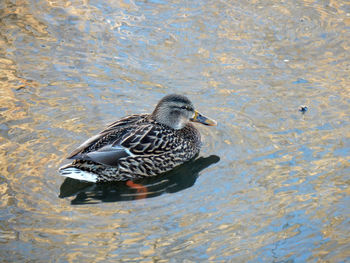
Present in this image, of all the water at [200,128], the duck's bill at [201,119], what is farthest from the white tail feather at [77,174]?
the duck's bill at [201,119]

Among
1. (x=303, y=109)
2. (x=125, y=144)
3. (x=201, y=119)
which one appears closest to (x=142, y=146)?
(x=125, y=144)

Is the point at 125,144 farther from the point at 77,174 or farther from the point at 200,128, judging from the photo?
the point at 200,128

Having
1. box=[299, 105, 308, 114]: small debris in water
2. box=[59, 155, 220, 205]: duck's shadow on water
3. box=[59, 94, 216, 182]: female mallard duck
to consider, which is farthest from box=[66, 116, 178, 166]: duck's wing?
box=[299, 105, 308, 114]: small debris in water

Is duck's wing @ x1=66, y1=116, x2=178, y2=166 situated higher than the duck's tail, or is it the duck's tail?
duck's wing @ x1=66, y1=116, x2=178, y2=166

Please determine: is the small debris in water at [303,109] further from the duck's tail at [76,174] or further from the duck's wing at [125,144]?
the duck's tail at [76,174]

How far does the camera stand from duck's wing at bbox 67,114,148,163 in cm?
719

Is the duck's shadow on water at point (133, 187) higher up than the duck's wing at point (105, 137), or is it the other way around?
the duck's wing at point (105, 137)

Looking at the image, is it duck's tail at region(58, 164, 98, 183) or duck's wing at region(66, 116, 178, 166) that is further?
duck's wing at region(66, 116, 178, 166)

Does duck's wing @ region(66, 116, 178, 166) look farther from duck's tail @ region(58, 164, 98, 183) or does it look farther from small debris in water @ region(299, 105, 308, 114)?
small debris in water @ region(299, 105, 308, 114)

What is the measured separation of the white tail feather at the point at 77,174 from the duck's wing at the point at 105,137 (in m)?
0.16

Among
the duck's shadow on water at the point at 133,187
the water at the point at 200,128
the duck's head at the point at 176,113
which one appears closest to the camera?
the water at the point at 200,128

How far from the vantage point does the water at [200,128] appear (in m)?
6.05

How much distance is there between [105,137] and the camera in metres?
7.41

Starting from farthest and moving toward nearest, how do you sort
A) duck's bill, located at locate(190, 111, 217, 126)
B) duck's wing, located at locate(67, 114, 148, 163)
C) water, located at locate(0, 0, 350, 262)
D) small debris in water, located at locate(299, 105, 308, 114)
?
1. small debris in water, located at locate(299, 105, 308, 114)
2. duck's bill, located at locate(190, 111, 217, 126)
3. duck's wing, located at locate(67, 114, 148, 163)
4. water, located at locate(0, 0, 350, 262)
